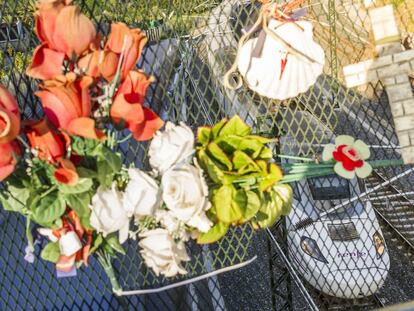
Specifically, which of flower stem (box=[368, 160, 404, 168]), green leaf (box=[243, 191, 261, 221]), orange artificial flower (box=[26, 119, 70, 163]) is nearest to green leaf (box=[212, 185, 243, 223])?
green leaf (box=[243, 191, 261, 221])

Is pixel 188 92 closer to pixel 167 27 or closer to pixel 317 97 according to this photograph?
pixel 167 27

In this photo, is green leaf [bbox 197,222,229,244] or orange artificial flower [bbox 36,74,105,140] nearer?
orange artificial flower [bbox 36,74,105,140]

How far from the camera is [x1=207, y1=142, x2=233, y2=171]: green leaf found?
711mm

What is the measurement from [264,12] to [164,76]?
1.02ft

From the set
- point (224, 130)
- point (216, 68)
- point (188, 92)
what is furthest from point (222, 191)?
point (216, 68)

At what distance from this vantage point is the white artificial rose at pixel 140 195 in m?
0.65

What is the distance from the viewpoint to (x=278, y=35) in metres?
0.82

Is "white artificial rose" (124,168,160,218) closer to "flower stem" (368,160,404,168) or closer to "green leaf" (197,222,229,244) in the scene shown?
"green leaf" (197,222,229,244)

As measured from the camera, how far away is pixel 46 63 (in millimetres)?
642

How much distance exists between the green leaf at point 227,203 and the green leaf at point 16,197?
29 cm

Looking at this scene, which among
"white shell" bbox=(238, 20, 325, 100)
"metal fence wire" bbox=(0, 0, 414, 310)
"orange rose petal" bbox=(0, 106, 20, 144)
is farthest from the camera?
"metal fence wire" bbox=(0, 0, 414, 310)

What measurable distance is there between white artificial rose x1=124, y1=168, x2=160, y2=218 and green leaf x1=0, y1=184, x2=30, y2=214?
153 millimetres

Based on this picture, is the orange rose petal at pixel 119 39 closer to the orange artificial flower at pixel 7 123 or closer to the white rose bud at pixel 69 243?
the orange artificial flower at pixel 7 123

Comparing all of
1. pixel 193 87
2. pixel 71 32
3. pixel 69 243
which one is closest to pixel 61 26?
pixel 71 32
